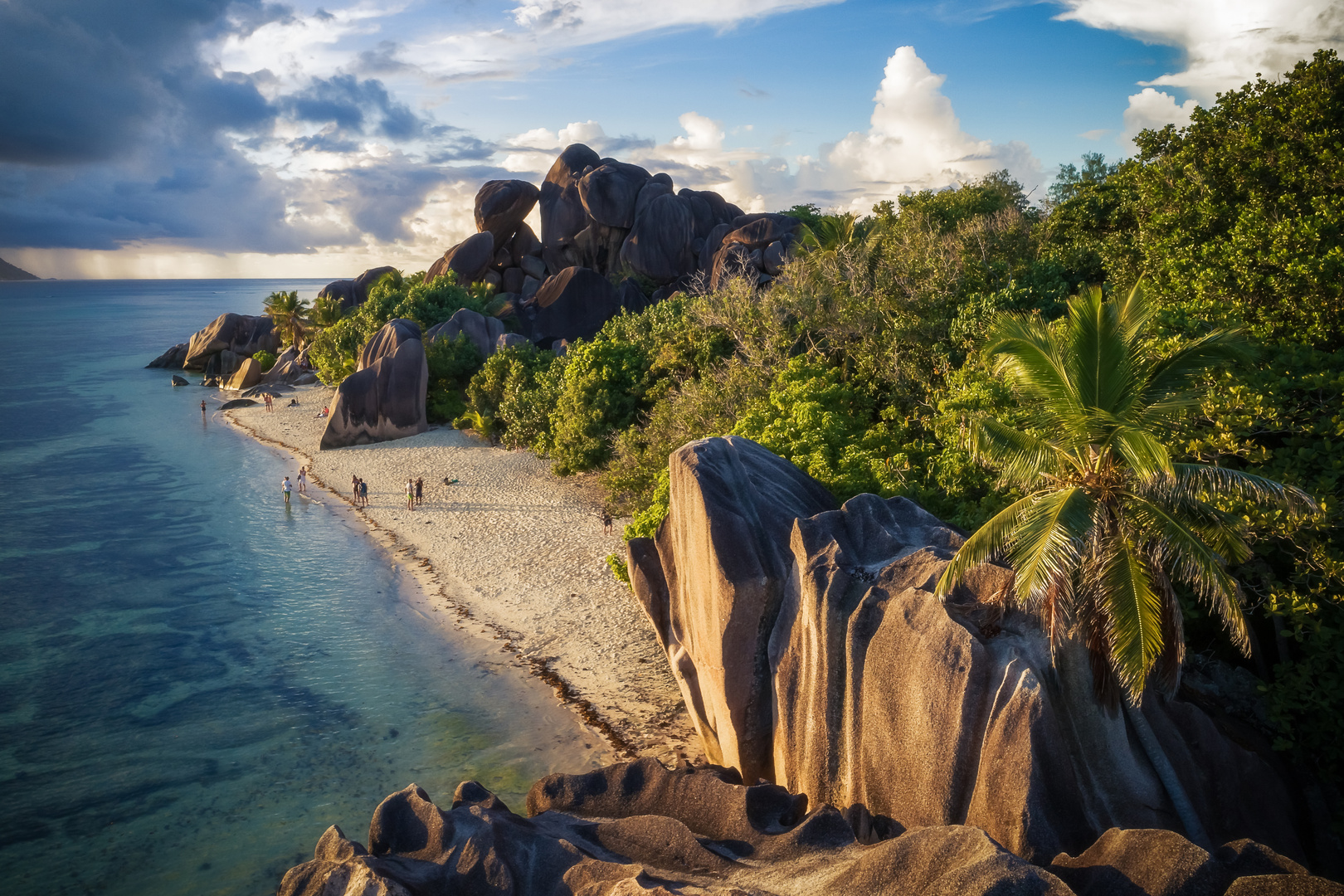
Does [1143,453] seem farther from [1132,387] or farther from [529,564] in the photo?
[529,564]

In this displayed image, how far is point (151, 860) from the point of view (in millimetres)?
12938

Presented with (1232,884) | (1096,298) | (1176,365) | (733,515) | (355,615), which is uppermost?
(1096,298)

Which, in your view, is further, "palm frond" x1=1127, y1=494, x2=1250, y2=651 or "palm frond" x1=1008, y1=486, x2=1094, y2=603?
"palm frond" x1=1008, y1=486, x2=1094, y2=603

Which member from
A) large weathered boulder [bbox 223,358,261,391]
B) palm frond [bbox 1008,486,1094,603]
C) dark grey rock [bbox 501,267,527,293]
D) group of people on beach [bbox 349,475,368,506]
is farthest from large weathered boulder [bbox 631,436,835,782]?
dark grey rock [bbox 501,267,527,293]

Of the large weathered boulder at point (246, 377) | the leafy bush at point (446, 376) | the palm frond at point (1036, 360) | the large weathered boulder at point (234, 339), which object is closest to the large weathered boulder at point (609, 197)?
the leafy bush at point (446, 376)

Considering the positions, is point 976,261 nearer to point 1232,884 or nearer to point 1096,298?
point 1096,298

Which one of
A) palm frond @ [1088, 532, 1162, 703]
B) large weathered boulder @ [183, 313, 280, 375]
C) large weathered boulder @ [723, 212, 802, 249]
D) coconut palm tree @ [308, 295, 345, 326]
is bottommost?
palm frond @ [1088, 532, 1162, 703]

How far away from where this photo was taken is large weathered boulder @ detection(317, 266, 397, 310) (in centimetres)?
7206

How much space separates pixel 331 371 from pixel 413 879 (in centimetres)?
4983

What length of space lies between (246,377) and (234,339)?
14331 millimetres

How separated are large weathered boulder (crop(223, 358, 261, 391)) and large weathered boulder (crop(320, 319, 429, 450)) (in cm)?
2406

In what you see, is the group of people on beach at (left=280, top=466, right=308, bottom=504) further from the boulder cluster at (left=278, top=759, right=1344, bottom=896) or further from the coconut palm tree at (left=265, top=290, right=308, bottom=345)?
the coconut palm tree at (left=265, top=290, right=308, bottom=345)

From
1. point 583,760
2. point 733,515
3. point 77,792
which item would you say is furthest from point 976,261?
point 77,792

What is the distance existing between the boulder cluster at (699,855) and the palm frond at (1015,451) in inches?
168
